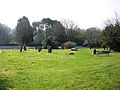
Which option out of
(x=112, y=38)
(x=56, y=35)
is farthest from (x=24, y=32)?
(x=112, y=38)

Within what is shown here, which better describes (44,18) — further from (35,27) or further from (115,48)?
(115,48)

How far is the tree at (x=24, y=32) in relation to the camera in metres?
81.6

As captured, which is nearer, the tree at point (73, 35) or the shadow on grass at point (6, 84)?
the shadow on grass at point (6, 84)

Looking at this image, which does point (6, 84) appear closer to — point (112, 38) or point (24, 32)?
point (112, 38)

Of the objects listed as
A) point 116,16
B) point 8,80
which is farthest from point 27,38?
point 8,80

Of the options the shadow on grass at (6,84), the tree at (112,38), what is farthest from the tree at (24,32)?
the shadow on grass at (6,84)

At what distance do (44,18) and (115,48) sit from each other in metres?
52.2

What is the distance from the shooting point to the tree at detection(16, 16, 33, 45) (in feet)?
268

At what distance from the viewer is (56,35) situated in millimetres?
84125

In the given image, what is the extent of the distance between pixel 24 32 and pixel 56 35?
10.5 meters

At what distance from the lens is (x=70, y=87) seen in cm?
1286

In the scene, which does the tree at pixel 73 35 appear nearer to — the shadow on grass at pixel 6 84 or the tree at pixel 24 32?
the tree at pixel 24 32

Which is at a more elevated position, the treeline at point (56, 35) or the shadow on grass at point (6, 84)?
the treeline at point (56, 35)

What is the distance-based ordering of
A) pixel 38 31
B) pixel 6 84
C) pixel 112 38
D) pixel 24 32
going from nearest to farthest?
1. pixel 6 84
2. pixel 112 38
3. pixel 24 32
4. pixel 38 31
